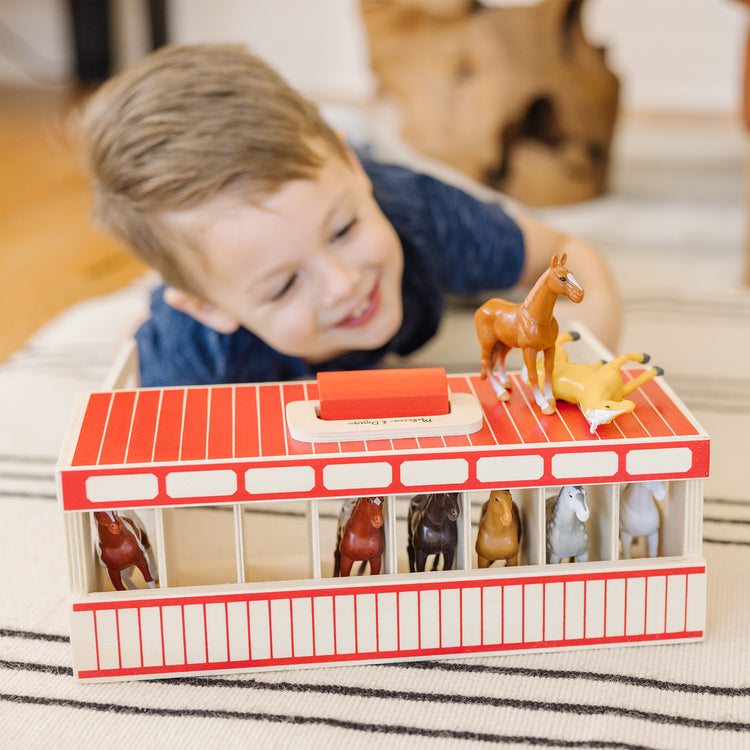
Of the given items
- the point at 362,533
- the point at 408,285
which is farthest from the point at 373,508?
the point at 408,285

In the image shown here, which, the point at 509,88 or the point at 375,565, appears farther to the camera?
the point at 509,88

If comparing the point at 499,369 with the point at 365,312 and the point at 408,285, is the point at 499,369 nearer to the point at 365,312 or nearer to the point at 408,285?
the point at 365,312

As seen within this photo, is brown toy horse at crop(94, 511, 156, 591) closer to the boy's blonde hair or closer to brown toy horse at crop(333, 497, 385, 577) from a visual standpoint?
brown toy horse at crop(333, 497, 385, 577)

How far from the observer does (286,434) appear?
23.5 inches

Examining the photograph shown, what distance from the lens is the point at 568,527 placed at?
0.61 m

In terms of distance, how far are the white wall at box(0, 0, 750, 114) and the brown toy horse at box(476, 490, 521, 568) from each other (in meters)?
2.31

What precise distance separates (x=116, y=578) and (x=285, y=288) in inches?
13.8

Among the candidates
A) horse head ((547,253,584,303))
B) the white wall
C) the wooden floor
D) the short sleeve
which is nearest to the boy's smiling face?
the short sleeve

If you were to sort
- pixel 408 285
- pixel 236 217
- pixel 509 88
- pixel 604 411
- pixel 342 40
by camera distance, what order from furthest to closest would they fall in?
pixel 342 40
pixel 509 88
pixel 408 285
pixel 236 217
pixel 604 411

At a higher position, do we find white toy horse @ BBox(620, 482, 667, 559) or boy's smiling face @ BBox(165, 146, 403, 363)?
boy's smiling face @ BBox(165, 146, 403, 363)

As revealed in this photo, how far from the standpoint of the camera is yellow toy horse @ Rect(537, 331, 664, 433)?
1.93ft

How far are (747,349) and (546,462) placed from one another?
2.17 ft

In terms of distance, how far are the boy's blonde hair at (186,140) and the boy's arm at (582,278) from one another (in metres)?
0.32

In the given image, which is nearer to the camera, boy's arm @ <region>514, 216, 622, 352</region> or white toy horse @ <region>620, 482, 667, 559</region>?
white toy horse @ <region>620, 482, 667, 559</region>
